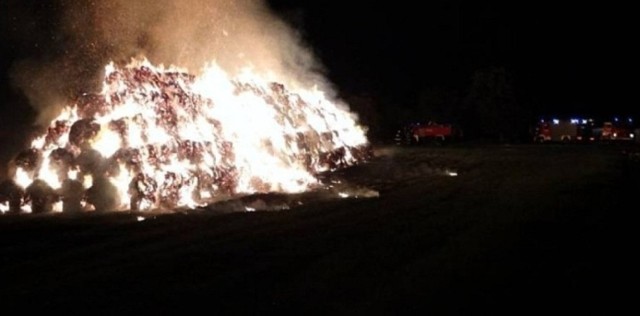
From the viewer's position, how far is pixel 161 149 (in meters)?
19.9

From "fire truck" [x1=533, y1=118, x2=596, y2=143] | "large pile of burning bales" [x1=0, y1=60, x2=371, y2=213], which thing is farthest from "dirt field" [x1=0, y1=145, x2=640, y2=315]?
"fire truck" [x1=533, y1=118, x2=596, y2=143]

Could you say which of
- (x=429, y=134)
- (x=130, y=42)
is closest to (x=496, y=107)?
(x=429, y=134)

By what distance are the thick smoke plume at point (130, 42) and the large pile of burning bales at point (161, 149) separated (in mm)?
1401

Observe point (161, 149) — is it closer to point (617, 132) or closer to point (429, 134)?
point (429, 134)

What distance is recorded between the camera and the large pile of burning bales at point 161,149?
18.4m

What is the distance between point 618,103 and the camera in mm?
A: 91188

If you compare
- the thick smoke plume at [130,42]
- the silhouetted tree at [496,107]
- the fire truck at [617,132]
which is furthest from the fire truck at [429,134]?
the thick smoke plume at [130,42]

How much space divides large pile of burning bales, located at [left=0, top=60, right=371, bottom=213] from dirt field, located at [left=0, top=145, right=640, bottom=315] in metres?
1.42

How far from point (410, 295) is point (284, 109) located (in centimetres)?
1974

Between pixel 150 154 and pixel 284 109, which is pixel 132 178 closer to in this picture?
pixel 150 154

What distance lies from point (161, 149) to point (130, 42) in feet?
21.1

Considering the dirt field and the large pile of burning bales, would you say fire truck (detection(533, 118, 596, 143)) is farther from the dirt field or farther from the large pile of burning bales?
the dirt field

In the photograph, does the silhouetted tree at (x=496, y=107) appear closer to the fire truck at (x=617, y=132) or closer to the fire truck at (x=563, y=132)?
the fire truck at (x=563, y=132)

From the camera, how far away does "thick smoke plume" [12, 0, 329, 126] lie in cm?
2483
